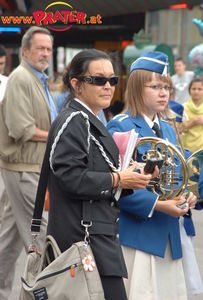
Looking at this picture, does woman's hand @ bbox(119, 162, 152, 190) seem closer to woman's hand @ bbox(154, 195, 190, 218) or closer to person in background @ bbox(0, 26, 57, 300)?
woman's hand @ bbox(154, 195, 190, 218)

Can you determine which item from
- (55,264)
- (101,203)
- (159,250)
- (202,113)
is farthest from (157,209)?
(202,113)

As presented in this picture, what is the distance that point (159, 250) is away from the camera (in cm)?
318

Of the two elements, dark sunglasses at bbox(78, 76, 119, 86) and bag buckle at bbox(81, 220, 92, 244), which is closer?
bag buckle at bbox(81, 220, 92, 244)

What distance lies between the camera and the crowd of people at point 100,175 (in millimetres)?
2533

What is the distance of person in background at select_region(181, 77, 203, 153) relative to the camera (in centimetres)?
843

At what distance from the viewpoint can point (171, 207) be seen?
10.2ft

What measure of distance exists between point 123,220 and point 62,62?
39.4ft

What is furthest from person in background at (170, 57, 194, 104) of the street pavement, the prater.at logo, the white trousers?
the white trousers

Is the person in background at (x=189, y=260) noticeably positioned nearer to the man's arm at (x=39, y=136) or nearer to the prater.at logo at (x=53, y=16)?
the man's arm at (x=39, y=136)

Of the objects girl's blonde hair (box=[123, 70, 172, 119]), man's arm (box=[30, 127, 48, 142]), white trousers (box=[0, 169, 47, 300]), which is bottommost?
white trousers (box=[0, 169, 47, 300])

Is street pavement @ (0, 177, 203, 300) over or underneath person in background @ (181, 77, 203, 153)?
underneath

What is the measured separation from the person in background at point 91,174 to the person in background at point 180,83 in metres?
8.94

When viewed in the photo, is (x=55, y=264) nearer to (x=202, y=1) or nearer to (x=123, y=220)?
(x=123, y=220)

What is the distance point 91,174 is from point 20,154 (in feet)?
6.03
